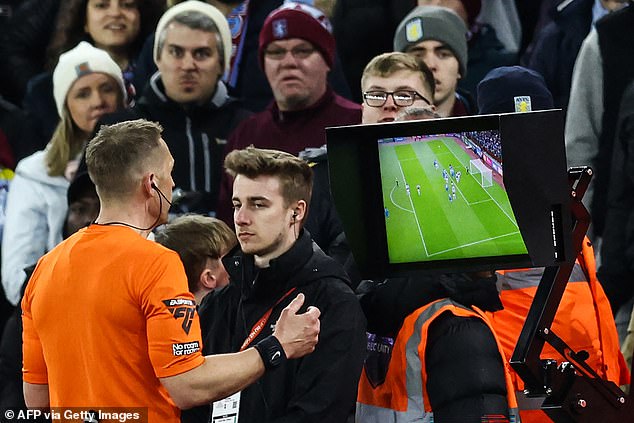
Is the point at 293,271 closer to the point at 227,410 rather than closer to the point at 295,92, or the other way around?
the point at 227,410

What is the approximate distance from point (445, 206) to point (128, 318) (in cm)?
110

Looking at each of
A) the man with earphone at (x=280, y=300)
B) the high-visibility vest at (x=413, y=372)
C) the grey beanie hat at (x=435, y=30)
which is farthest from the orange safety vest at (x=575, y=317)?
the grey beanie hat at (x=435, y=30)

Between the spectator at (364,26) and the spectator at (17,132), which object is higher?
the spectator at (364,26)

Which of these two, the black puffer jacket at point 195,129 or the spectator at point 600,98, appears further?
the black puffer jacket at point 195,129

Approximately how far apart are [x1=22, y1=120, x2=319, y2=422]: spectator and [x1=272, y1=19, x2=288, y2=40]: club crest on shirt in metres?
2.30

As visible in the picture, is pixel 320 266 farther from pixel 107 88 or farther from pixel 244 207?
pixel 107 88

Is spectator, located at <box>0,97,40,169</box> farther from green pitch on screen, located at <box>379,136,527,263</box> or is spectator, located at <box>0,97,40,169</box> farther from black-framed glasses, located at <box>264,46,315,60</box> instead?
green pitch on screen, located at <box>379,136,527,263</box>

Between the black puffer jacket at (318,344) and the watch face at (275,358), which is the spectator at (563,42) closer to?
the black puffer jacket at (318,344)

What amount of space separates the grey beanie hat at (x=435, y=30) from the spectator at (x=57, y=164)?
1683 mm

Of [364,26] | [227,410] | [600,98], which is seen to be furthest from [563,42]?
[227,410]

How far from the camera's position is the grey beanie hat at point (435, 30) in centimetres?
632

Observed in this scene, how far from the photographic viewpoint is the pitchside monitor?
3.46 metres

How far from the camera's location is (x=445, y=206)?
11.8 ft

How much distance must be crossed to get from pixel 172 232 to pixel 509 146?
81.0 inches
